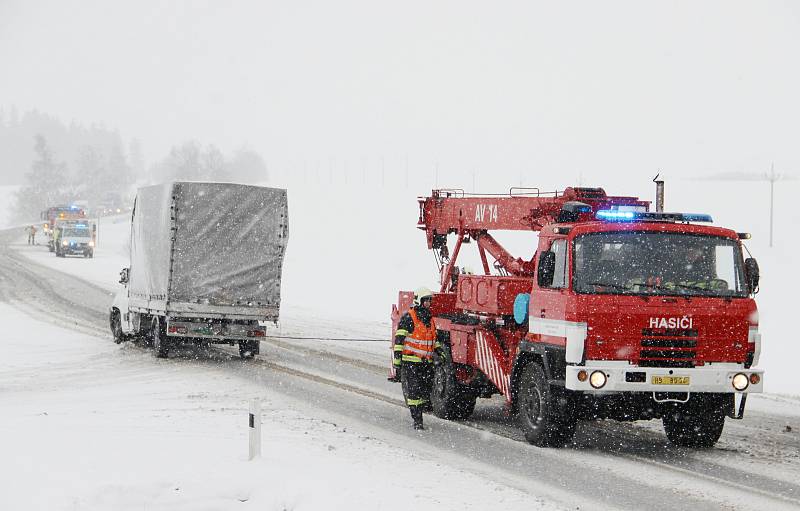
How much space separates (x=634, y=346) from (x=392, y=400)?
585 centimetres

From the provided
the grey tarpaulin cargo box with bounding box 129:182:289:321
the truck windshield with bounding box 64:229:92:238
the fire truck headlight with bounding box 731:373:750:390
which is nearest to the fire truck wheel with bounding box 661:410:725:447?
the fire truck headlight with bounding box 731:373:750:390

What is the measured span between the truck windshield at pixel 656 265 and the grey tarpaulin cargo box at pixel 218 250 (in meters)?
10.8

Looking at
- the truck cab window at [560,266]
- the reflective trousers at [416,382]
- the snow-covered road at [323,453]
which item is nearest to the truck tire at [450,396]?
the snow-covered road at [323,453]

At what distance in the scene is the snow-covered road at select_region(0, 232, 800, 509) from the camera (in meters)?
9.35

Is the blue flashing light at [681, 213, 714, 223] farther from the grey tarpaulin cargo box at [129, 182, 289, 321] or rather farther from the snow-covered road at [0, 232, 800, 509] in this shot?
the grey tarpaulin cargo box at [129, 182, 289, 321]

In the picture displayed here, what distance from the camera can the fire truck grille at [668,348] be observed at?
36.3ft

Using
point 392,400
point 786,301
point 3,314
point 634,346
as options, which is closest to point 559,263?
point 634,346

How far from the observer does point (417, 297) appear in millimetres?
14055

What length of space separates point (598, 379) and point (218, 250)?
1175 centimetres

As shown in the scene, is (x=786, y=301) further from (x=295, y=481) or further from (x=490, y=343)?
(x=295, y=481)

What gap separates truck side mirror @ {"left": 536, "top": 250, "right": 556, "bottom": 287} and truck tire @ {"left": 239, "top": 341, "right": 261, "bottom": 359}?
1083cm

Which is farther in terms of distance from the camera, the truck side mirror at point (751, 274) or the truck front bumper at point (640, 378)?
the truck side mirror at point (751, 274)

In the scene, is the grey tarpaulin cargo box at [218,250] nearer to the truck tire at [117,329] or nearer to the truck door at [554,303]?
the truck tire at [117,329]

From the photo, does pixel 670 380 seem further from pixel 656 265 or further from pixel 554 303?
pixel 554 303
